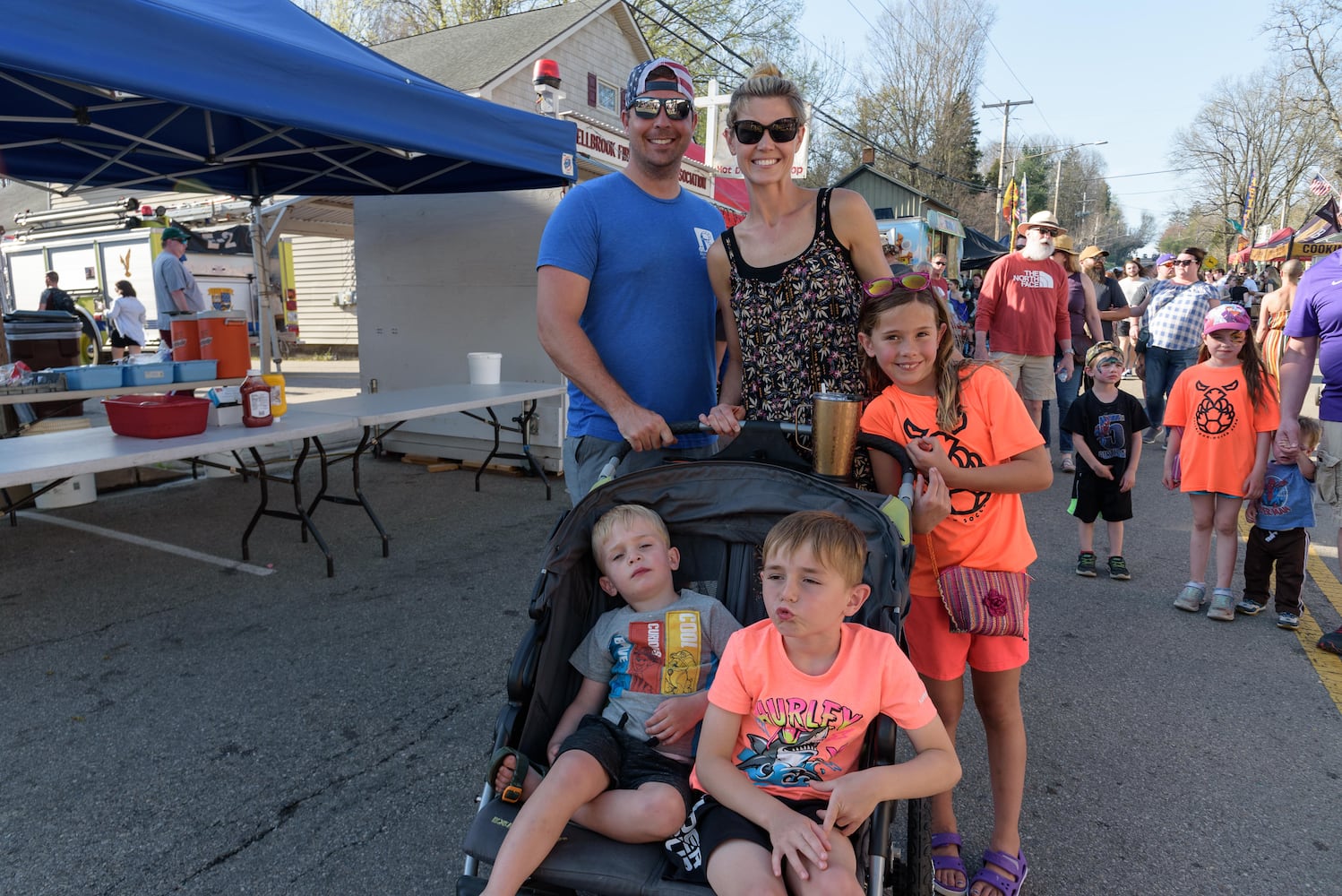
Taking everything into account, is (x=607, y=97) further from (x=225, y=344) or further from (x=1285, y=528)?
(x=1285, y=528)

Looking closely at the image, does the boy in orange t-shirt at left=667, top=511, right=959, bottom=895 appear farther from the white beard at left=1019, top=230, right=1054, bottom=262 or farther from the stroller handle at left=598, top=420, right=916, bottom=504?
the white beard at left=1019, top=230, right=1054, bottom=262

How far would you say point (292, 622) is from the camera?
13.9 feet

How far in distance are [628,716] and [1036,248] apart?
20.2 feet

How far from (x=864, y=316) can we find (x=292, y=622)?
343 cm

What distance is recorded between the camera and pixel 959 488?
7.27 ft

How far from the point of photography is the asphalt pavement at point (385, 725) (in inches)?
97.5

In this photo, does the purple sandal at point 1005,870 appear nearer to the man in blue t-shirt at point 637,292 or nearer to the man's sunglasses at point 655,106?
the man in blue t-shirt at point 637,292

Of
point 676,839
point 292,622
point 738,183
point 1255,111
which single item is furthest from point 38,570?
point 1255,111

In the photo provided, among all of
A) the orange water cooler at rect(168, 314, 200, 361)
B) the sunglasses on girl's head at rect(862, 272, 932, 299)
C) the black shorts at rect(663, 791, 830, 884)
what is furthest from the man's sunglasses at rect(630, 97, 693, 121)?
the orange water cooler at rect(168, 314, 200, 361)

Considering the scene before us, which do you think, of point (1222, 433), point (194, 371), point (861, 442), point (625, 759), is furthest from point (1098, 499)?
point (194, 371)

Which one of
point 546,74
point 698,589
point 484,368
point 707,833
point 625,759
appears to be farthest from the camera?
point 546,74

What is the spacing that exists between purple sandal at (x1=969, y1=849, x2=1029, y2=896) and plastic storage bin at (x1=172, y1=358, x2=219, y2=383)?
5.60m

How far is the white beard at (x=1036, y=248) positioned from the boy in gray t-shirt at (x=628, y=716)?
5.77 meters

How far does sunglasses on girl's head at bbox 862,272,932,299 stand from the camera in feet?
7.22
